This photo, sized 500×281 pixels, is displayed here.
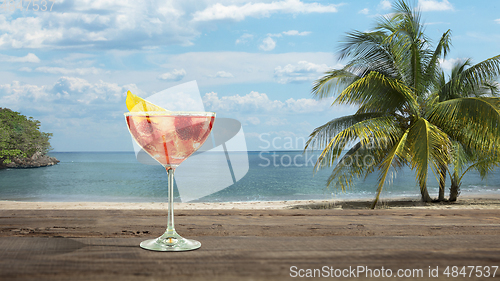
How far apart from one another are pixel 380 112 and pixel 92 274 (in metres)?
9.64

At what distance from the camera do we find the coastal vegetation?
3247cm

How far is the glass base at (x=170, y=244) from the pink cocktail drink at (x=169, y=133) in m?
0.17

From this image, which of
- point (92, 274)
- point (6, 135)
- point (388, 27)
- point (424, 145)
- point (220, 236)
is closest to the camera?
point (92, 274)

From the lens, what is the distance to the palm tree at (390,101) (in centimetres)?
843

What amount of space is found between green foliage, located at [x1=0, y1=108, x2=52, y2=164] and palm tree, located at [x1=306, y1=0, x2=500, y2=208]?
31.9 m

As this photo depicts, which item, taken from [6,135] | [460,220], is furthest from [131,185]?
[460,220]

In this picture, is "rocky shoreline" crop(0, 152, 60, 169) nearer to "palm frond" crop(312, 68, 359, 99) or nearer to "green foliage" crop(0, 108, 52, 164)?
"green foliage" crop(0, 108, 52, 164)

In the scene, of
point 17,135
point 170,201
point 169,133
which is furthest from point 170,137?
point 17,135

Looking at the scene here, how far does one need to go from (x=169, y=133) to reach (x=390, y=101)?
9.21 metres

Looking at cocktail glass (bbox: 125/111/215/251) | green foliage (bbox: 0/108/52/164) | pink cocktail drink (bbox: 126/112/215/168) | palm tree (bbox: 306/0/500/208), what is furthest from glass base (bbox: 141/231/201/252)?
green foliage (bbox: 0/108/52/164)

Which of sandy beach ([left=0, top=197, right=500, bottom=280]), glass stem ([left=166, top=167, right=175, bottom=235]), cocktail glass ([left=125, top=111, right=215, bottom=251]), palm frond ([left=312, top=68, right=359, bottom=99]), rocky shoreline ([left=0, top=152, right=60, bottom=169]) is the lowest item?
rocky shoreline ([left=0, top=152, right=60, bottom=169])

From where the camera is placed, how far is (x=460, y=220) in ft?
4.31

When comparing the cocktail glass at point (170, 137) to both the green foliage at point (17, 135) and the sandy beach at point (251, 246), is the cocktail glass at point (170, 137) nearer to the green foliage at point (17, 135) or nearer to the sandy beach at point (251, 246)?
the sandy beach at point (251, 246)

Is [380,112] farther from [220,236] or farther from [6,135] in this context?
[6,135]
